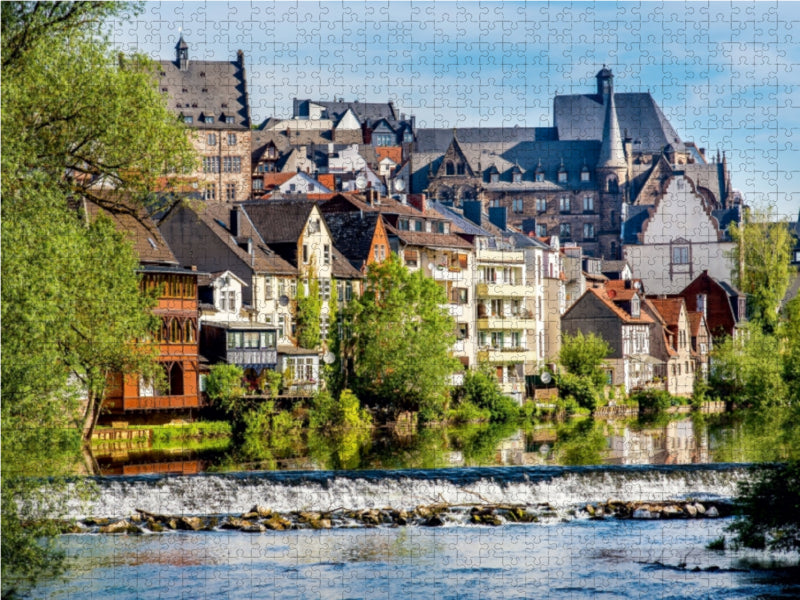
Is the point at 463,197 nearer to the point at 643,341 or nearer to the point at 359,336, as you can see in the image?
the point at 643,341

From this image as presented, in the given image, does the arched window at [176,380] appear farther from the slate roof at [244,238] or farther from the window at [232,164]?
the window at [232,164]

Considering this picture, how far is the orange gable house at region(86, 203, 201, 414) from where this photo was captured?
→ 59.5 m

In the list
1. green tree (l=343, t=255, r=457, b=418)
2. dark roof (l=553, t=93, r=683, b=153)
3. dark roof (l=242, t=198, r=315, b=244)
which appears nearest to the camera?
green tree (l=343, t=255, r=457, b=418)

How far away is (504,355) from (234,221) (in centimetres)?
1753

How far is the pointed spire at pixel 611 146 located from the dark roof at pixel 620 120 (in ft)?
12.4

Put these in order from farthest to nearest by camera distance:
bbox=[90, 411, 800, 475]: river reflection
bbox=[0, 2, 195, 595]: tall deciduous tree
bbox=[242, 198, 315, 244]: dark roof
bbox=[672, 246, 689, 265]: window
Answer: bbox=[672, 246, 689, 265]: window → bbox=[242, 198, 315, 244]: dark roof → bbox=[90, 411, 800, 475]: river reflection → bbox=[0, 2, 195, 595]: tall deciduous tree

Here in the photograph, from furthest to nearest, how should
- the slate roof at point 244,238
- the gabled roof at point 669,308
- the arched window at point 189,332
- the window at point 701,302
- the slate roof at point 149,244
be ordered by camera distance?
the window at point 701,302
the gabled roof at point 669,308
the slate roof at point 244,238
the arched window at point 189,332
the slate roof at point 149,244

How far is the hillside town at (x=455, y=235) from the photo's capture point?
68062 millimetres

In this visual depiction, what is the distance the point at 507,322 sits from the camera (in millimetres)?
85062

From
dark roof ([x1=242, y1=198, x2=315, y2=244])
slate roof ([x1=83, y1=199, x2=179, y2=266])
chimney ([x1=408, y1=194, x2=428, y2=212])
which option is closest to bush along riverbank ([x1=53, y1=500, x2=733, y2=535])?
slate roof ([x1=83, y1=199, x2=179, y2=266])

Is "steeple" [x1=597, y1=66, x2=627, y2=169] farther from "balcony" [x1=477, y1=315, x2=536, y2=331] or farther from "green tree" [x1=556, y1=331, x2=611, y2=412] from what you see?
"balcony" [x1=477, y1=315, x2=536, y2=331]

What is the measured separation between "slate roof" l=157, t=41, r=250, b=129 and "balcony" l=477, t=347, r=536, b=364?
2163 inches

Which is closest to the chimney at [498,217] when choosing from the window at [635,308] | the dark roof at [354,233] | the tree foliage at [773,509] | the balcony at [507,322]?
the window at [635,308]

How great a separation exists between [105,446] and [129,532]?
1956 centimetres
